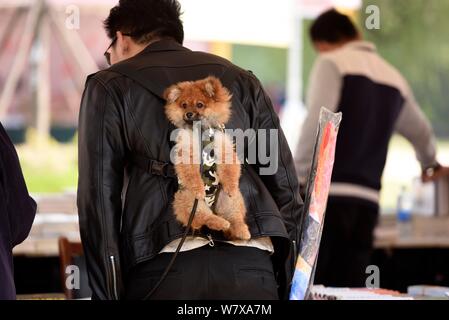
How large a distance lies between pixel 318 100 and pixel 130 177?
2.16 m

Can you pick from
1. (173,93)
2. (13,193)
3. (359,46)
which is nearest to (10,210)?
(13,193)

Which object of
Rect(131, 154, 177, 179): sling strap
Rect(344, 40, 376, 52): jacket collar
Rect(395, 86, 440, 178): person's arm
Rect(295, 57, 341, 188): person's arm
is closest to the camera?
Rect(131, 154, 177, 179): sling strap

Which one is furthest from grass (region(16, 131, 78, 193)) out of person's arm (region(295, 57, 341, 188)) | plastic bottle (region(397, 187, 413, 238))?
person's arm (region(295, 57, 341, 188))

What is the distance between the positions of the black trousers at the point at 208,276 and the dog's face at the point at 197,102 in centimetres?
36

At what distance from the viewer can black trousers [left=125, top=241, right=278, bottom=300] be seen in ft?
8.14

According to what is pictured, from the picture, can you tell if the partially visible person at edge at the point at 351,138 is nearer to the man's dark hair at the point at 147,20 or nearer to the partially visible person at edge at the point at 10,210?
the man's dark hair at the point at 147,20

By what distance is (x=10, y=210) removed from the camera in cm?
246

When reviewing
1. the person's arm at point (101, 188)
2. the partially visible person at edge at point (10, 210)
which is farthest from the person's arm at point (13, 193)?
the person's arm at point (101, 188)

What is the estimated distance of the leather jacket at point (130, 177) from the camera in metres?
2.58

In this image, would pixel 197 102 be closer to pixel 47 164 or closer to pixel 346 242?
pixel 346 242

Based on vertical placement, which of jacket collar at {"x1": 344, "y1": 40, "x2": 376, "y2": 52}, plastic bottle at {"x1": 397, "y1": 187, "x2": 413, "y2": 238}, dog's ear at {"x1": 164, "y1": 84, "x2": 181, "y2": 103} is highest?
jacket collar at {"x1": 344, "y1": 40, "x2": 376, "y2": 52}

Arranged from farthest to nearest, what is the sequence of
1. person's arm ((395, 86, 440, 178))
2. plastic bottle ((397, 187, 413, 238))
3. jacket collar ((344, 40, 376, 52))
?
plastic bottle ((397, 187, 413, 238)), person's arm ((395, 86, 440, 178)), jacket collar ((344, 40, 376, 52))

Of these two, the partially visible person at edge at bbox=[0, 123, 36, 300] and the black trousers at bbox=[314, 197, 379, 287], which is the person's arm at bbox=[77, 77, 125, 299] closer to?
the partially visible person at edge at bbox=[0, 123, 36, 300]

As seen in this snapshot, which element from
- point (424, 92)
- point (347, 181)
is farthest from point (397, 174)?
point (347, 181)
